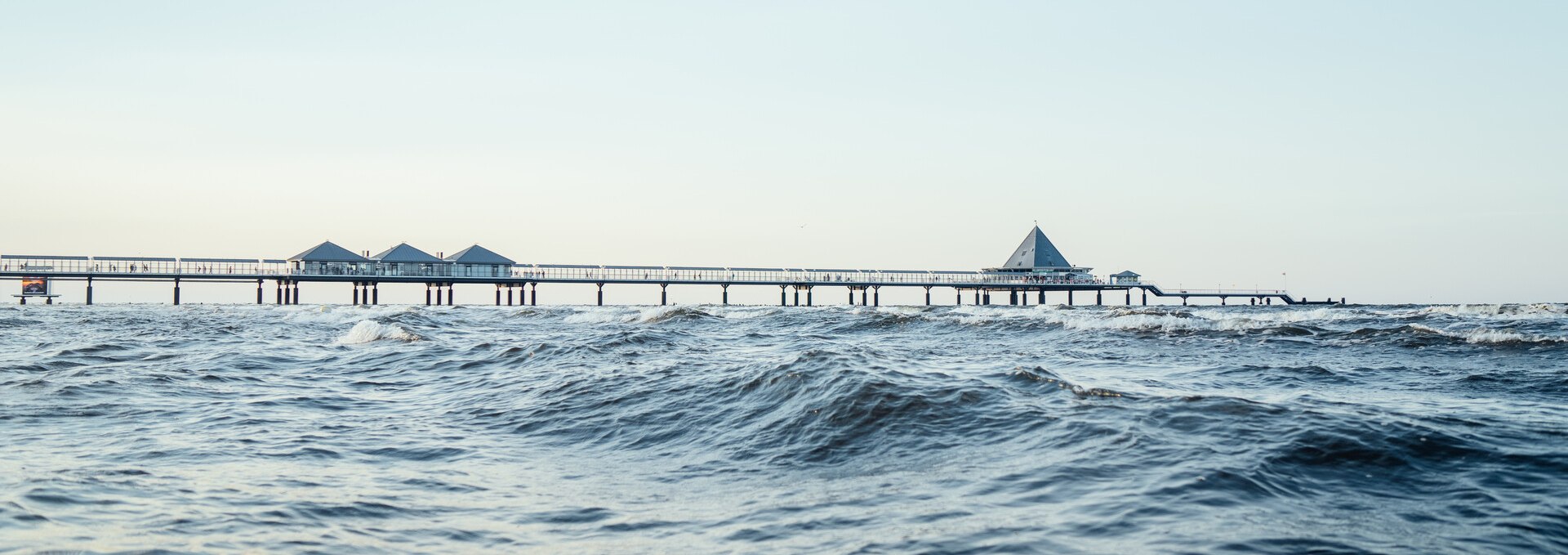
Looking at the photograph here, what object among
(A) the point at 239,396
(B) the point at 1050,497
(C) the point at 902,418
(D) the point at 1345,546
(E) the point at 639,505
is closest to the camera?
(D) the point at 1345,546

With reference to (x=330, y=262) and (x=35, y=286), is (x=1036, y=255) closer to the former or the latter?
(x=330, y=262)

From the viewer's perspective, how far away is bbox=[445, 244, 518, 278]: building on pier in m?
68.9

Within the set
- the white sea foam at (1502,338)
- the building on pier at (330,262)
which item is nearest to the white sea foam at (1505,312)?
the white sea foam at (1502,338)

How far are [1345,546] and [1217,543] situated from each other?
19.7 inches

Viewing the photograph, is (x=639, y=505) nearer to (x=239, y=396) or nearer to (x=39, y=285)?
(x=239, y=396)

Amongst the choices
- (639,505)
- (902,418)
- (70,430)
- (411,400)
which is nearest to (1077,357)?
(902,418)

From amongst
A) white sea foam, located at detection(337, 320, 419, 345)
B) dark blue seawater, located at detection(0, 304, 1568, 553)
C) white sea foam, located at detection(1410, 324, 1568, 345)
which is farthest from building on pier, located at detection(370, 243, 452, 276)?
white sea foam, located at detection(1410, 324, 1568, 345)

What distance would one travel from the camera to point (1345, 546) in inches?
159

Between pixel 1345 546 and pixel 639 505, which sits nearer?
pixel 1345 546

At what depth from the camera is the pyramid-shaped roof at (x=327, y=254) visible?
65.5 meters

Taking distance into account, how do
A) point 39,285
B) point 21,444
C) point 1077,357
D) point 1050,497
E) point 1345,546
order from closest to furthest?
point 1345,546, point 1050,497, point 21,444, point 1077,357, point 39,285

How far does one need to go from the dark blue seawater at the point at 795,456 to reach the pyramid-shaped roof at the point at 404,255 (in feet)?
188

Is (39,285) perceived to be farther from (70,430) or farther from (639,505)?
(639,505)

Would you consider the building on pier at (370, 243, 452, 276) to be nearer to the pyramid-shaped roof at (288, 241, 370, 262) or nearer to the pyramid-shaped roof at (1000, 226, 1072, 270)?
the pyramid-shaped roof at (288, 241, 370, 262)
